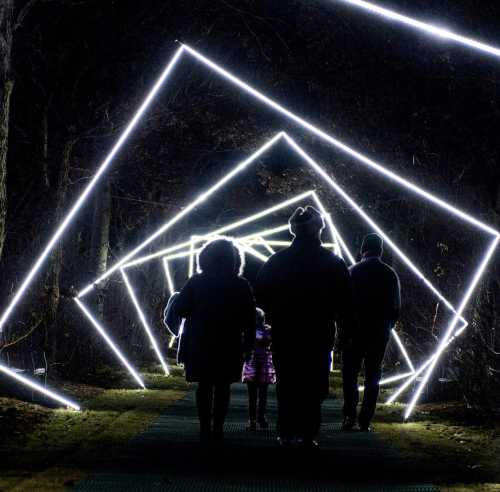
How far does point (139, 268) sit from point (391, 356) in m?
7.84

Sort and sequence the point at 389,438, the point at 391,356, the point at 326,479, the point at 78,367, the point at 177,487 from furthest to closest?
the point at 391,356
the point at 78,367
the point at 389,438
the point at 326,479
the point at 177,487

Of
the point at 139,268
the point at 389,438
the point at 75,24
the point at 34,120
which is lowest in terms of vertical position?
the point at 389,438

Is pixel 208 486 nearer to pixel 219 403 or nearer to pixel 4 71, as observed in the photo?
pixel 219 403

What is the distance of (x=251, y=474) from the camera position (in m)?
6.41

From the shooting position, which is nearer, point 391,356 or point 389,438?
point 389,438

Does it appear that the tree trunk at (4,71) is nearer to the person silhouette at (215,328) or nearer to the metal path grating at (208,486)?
the person silhouette at (215,328)

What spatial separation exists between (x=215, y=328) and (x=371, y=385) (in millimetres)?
2059

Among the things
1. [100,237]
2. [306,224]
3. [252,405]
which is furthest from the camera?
[100,237]

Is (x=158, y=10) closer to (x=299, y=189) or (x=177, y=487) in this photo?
(x=299, y=189)

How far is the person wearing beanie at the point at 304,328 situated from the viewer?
24.6 feet

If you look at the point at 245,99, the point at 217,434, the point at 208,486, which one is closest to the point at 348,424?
the point at 217,434

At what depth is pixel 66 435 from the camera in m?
8.55

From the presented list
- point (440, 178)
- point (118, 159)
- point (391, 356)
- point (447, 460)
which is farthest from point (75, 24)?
point (447, 460)

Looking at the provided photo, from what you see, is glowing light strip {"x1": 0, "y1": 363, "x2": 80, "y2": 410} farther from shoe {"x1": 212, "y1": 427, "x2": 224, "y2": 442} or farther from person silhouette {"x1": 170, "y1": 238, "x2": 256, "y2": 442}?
shoe {"x1": 212, "y1": 427, "x2": 224, "y2": 442}
